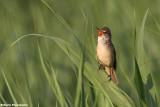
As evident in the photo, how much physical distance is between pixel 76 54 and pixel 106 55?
11.7 inches

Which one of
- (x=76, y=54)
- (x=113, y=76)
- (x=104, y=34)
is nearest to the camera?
(x=76, y=54)

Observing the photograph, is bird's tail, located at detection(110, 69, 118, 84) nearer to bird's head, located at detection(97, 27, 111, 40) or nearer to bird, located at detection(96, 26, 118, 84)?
bird, located at detection(96, 26, 118, 84)

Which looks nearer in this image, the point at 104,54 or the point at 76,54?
the point at 76,54

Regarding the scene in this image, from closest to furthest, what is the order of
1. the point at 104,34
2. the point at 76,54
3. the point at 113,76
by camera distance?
1. the point at 76,54
2. the point at 113,76
3. the point at 104,34

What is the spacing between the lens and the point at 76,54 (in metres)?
3.67

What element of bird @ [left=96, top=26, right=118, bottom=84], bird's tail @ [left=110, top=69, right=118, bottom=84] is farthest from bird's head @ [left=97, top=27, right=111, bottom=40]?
bird's tail @ [left=110, top=69, right=118, bottom=84]

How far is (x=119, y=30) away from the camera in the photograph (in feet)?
20.0

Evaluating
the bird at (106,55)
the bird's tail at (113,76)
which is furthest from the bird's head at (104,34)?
the bird's tail at (113,76)

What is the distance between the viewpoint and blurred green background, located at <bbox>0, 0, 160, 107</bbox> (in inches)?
142

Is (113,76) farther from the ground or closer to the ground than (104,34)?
closer to the ground

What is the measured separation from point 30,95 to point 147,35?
7.65ft

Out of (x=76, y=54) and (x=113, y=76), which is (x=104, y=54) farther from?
(x=76, y=54)

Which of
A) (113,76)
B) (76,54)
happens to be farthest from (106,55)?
(76,54)

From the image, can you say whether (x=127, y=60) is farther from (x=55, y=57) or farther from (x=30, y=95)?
(x=30, y=95)
